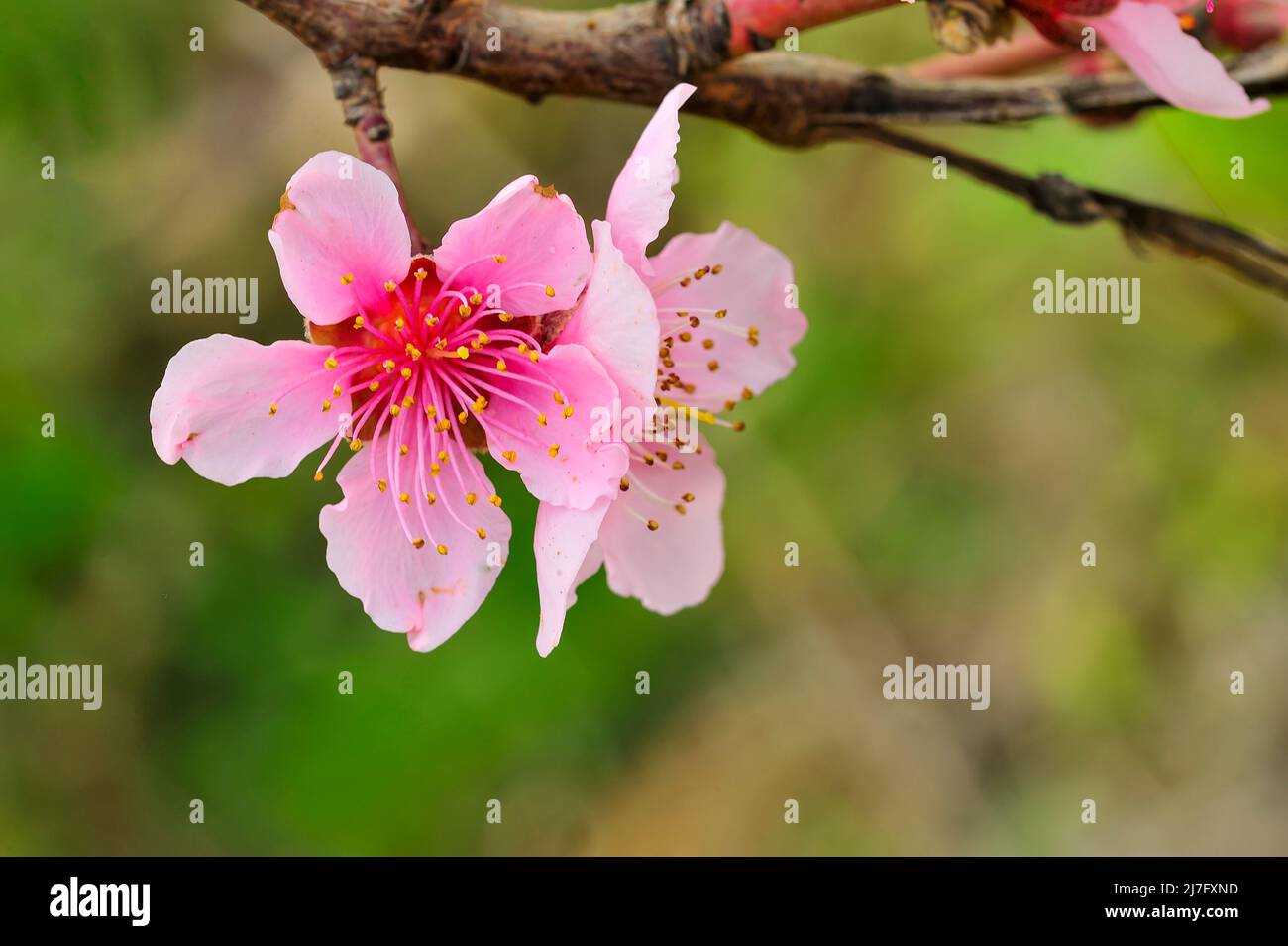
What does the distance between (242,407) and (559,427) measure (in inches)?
11.2

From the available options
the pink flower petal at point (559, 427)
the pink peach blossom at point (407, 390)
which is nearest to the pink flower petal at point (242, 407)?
the pink peach blossom at point (407, 390)

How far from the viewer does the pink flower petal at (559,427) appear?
96 centimetres

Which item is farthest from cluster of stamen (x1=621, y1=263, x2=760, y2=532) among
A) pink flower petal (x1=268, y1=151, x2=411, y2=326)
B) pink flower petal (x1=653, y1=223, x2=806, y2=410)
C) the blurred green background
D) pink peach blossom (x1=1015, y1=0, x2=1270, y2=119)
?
the blurred green background

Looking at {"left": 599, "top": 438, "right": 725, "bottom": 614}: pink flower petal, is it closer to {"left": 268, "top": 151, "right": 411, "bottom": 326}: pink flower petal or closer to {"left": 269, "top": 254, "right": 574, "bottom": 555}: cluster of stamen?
{"left": 269, "top": 254, "right": 574, "bottom": 555}: cluster of stamen

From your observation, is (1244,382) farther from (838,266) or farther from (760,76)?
(760,76)

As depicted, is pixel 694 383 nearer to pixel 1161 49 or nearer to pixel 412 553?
pixel 412 553

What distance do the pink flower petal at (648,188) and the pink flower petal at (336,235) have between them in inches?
7.6

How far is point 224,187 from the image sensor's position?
239cm

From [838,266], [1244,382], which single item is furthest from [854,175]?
[1244,382]

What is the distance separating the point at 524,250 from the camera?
0.98 metres

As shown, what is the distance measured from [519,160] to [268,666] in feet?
4.10

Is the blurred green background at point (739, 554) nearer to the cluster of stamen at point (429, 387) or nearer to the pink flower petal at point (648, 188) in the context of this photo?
the cluster of stamen at point (429, 387)

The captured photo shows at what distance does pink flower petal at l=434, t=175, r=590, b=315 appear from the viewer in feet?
3.11

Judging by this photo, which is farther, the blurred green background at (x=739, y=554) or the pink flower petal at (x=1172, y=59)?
the blurred green background at (x=739, y=554)
